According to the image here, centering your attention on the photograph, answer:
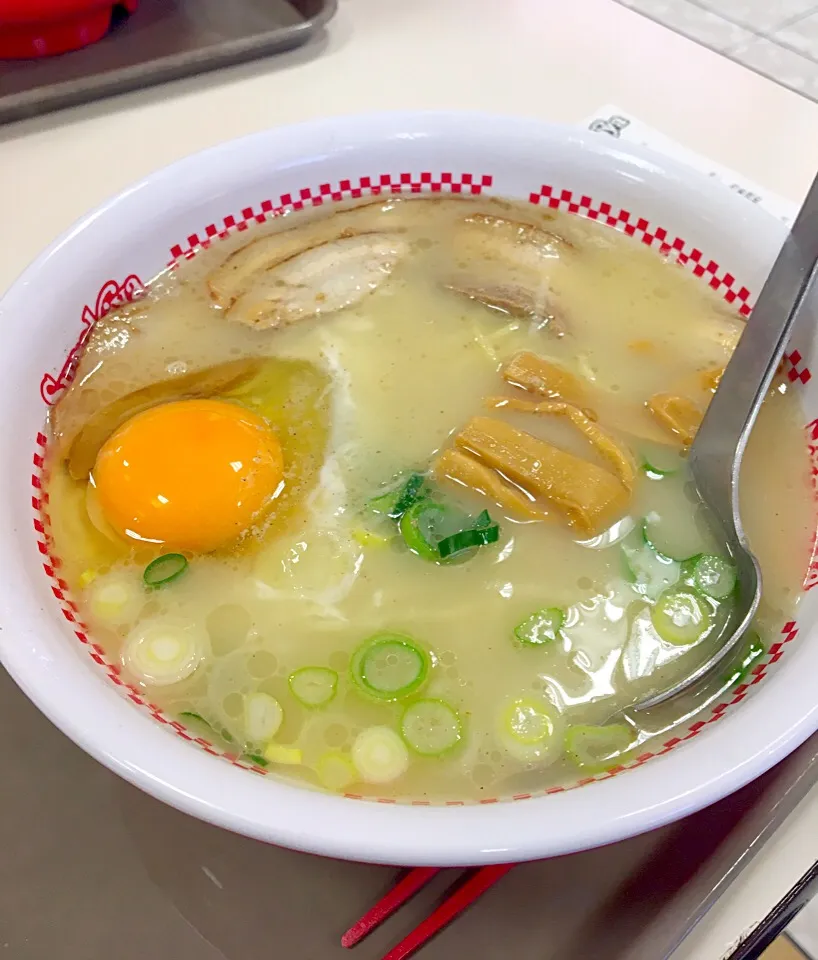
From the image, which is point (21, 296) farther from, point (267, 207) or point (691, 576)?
point (691, 576)

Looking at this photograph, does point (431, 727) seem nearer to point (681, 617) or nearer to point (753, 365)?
point (681, 617)

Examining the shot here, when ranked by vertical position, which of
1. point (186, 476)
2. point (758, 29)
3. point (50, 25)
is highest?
point (758, 29)

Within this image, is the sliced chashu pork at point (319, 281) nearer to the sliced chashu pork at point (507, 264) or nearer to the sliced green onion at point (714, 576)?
the sliced chashu pork at point (507, 264)

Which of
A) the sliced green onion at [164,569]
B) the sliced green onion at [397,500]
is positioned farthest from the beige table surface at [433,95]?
the sliced green onion at [397,500]

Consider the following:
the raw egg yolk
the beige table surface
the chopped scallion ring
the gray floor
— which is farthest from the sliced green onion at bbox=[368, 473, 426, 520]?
the gray floor

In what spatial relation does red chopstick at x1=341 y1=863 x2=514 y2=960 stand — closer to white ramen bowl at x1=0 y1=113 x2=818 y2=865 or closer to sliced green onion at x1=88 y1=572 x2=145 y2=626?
white ramen bowl at x1=0 y1=113 x2=818 y2=865

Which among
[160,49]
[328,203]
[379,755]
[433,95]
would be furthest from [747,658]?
[160,49]
